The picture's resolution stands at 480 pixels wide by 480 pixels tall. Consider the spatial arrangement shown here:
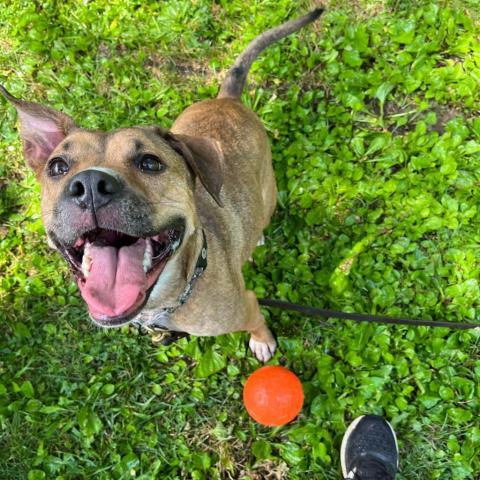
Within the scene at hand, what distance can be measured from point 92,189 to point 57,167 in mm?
578

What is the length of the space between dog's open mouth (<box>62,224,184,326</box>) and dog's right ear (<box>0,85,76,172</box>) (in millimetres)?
782

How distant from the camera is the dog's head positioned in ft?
7.74

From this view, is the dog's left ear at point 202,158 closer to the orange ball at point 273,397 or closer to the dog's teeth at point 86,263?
the dog's teeth at point 86,263

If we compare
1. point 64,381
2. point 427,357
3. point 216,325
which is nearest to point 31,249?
point 64,381

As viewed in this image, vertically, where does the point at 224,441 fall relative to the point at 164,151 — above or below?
below

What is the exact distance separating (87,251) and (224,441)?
2148mm

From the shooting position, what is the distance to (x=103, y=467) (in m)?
3.96

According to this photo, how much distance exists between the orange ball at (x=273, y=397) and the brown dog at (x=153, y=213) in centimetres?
45

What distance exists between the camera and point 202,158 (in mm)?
2891

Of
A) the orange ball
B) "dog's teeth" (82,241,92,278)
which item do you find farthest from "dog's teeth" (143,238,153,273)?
the orange ball

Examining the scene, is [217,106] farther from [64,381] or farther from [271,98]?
[64,381]

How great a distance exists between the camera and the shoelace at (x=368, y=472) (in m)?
3.73

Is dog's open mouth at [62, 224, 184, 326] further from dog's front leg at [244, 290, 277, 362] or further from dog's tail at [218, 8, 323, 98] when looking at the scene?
dog's tail at [218, 8, 323, 98]

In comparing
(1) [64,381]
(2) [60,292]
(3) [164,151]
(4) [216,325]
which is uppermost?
(3) [164,151]
